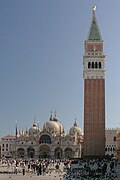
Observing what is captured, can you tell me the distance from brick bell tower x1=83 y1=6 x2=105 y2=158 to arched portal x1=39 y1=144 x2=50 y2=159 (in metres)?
27.6

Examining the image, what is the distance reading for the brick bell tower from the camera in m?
79.9

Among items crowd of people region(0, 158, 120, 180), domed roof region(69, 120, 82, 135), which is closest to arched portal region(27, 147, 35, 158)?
domed roof region(69, 120, 82, 135)

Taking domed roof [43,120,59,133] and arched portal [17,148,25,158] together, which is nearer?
arched portal [17,148,25,158]

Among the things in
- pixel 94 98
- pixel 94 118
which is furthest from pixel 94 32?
pixel 94 118

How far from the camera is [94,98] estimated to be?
3219 inches

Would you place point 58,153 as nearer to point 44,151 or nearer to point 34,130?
point 44,151

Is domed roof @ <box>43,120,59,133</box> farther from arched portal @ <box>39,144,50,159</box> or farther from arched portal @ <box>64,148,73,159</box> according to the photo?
arched portal @ <box>64,148,73,159</box>

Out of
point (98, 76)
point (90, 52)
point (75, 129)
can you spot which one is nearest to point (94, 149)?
point (98, 76)

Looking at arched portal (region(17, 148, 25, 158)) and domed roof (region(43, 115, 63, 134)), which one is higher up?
domed roof (region(43, 115, 63, 134))

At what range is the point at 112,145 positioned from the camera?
110m

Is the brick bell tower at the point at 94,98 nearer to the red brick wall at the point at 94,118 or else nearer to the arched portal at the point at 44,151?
the red brick wall at the point at 94,118

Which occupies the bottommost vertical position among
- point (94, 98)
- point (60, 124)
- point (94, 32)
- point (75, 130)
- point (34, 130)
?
point (34, 130)

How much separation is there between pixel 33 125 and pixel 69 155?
1855 centimetres

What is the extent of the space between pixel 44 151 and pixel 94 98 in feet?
103
